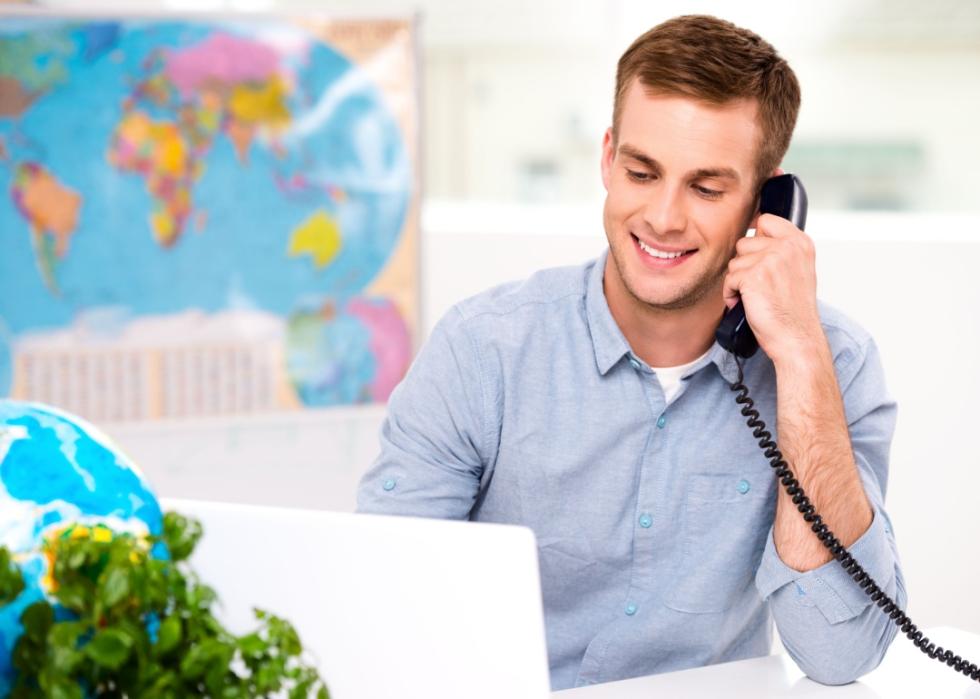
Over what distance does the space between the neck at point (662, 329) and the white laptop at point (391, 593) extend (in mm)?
877

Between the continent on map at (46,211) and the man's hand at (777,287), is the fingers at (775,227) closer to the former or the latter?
the man's hand at (777,287)

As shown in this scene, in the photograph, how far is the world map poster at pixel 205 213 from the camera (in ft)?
6.91

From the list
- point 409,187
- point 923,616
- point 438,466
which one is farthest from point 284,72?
point 923,616

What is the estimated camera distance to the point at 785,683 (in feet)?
3.62

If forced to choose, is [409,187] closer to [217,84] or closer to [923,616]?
[217,84]

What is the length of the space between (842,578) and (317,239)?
54.0 inches

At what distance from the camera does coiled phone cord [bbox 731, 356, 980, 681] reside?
114 cm

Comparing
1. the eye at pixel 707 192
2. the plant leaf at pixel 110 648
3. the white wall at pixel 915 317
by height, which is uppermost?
the eye at pixel 707 192

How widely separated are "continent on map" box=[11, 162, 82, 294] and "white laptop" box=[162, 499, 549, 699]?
161 centimetres

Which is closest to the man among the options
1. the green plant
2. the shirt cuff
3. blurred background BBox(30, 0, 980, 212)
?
the shirt cuff

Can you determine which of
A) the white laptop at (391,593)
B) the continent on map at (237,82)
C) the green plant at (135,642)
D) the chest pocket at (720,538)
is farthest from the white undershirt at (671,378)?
the continent on map at (237,82)

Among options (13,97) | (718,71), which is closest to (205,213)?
(13,97)

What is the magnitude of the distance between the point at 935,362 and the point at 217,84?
72.0 inches

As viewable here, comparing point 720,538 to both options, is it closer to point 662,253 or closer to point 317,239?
point 662,253
